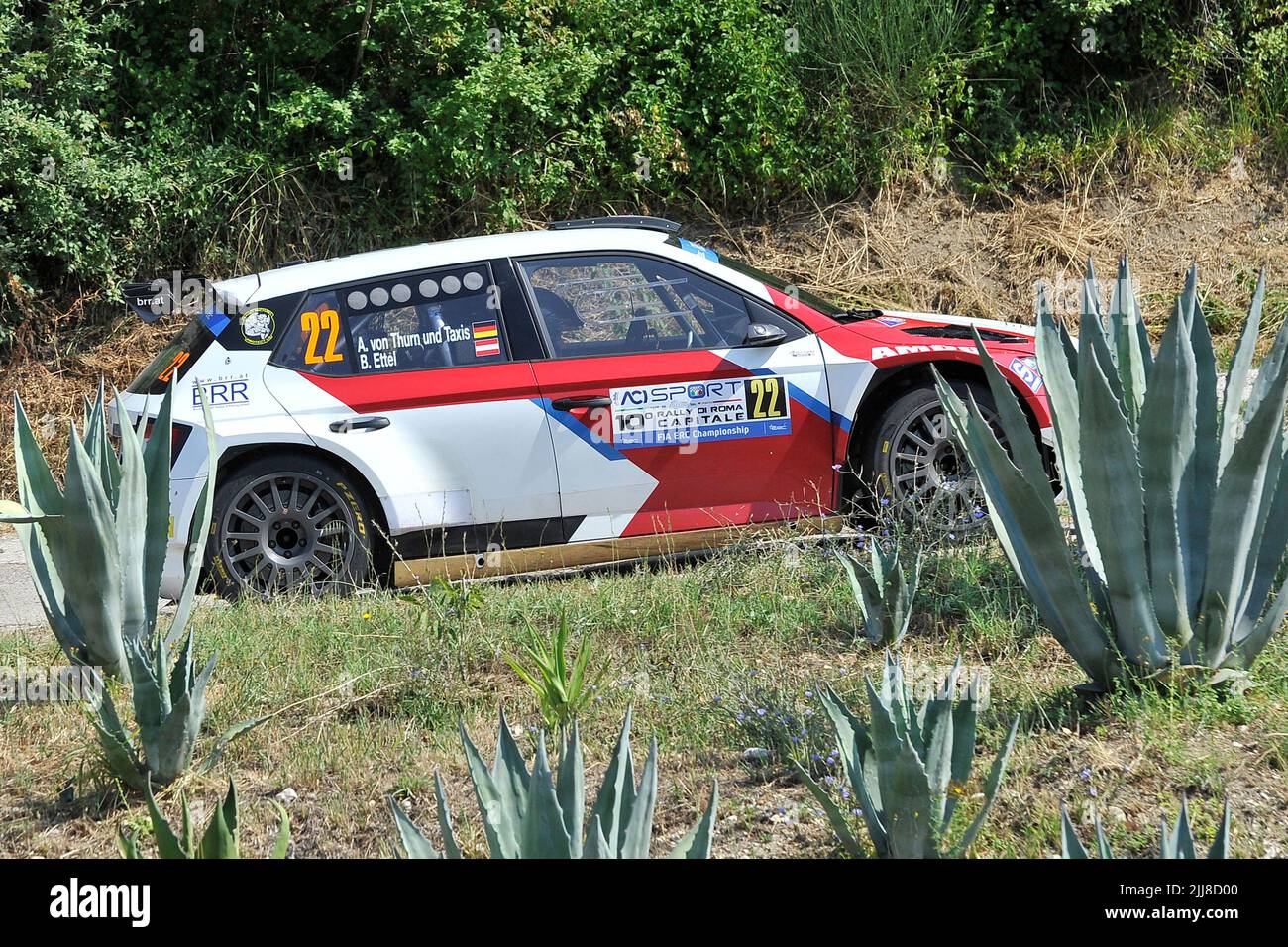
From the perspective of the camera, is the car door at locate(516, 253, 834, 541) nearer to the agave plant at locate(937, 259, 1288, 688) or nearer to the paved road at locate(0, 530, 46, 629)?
the agave plant at locate(937, 259, 1288, 688)

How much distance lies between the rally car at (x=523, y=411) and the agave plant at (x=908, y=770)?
3084 millimetres

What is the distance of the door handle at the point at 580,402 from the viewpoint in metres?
6.26

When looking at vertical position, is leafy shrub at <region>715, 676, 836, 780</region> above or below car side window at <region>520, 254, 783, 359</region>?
below

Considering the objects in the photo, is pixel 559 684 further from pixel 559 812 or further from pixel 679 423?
pixel 679 423

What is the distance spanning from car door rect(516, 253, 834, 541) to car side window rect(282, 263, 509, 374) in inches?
11.9

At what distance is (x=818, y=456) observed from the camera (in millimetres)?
6387

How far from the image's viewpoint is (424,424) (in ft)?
20.4

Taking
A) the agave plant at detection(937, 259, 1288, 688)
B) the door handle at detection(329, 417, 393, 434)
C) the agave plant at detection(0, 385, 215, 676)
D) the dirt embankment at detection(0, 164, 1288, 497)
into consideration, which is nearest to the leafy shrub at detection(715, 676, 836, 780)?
the agave plant at detection(937, 259, 1288, 688)

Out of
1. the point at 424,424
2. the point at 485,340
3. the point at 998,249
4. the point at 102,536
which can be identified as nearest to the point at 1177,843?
the point at 102,536

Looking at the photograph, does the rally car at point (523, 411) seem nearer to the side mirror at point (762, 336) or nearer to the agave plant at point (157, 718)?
the side mirror at point (762, 336)

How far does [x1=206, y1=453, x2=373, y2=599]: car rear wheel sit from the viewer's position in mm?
6145

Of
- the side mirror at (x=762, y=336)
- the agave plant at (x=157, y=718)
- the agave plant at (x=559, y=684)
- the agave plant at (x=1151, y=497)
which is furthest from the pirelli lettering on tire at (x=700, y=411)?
the agave plant at (x=157, y=718)

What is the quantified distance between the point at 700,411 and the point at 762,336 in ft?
1.71
